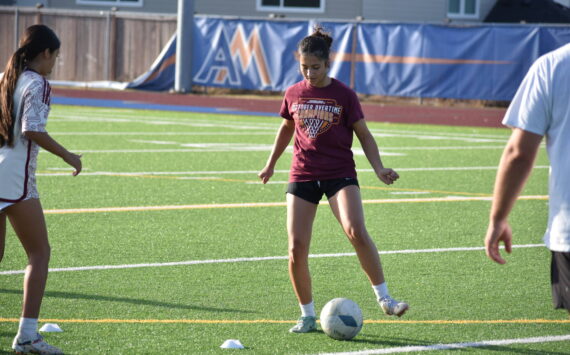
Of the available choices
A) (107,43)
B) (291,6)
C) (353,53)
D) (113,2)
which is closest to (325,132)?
(353,53)

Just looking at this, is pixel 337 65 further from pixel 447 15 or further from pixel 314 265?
pixel 314 265

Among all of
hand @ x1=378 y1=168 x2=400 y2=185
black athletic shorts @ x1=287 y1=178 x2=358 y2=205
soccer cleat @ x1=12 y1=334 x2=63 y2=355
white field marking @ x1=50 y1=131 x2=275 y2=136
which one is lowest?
white field marking @ x1=50 y1=131 x2=275 y2=136

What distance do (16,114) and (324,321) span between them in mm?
2135

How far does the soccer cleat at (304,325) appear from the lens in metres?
6.62

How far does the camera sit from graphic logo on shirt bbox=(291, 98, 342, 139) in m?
6.85

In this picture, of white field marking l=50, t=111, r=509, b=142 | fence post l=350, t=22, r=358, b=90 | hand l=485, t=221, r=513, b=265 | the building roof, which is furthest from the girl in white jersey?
the building roof

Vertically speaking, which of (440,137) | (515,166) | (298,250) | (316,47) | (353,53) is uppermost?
(316,47)

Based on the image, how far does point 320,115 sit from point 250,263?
7.80ft

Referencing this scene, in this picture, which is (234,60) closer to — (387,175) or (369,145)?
(369,145)

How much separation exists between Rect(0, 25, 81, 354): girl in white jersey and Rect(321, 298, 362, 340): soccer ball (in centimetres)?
156

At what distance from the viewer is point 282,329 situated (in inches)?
263

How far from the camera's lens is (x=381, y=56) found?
99.0ft

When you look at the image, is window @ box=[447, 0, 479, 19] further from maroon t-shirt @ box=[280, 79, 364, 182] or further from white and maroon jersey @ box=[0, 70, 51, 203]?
white and maroon jersey @ box=[0, 70, 51, 203]

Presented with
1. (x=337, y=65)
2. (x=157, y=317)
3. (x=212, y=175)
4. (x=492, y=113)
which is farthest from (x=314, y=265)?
(x=337, y=65)
